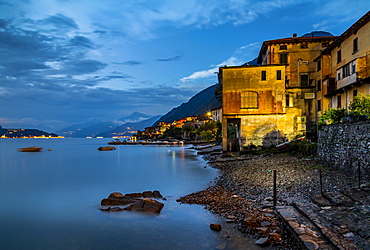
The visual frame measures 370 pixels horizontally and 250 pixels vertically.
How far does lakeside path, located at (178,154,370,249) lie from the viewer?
23.7ft

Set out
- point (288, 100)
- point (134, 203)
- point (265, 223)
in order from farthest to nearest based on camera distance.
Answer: point (288, 100) < point (134, 203) < point (265, 223)

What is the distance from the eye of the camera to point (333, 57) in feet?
110

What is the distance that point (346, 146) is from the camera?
1529cm

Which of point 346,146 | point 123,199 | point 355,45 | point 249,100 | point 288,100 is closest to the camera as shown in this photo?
point 123,199

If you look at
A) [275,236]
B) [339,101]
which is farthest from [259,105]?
[275,236]

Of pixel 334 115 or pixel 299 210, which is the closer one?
pixel 299 210

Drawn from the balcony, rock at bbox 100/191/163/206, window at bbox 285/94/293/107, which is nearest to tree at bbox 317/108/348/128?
the balcony

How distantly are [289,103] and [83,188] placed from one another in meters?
29.1

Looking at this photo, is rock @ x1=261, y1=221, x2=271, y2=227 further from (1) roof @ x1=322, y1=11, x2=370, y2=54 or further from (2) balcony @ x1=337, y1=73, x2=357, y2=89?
(1) roof @ x1=322, y1=11, x2=370, y2=54

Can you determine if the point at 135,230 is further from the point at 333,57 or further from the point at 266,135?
the point at 333,57

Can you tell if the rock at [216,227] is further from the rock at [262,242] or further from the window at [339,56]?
the window at [339,56]

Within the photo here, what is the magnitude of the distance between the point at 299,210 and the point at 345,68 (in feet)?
85.6

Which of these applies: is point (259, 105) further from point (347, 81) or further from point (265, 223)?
point (265, 223)

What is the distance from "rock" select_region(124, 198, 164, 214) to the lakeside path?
1.99 m
